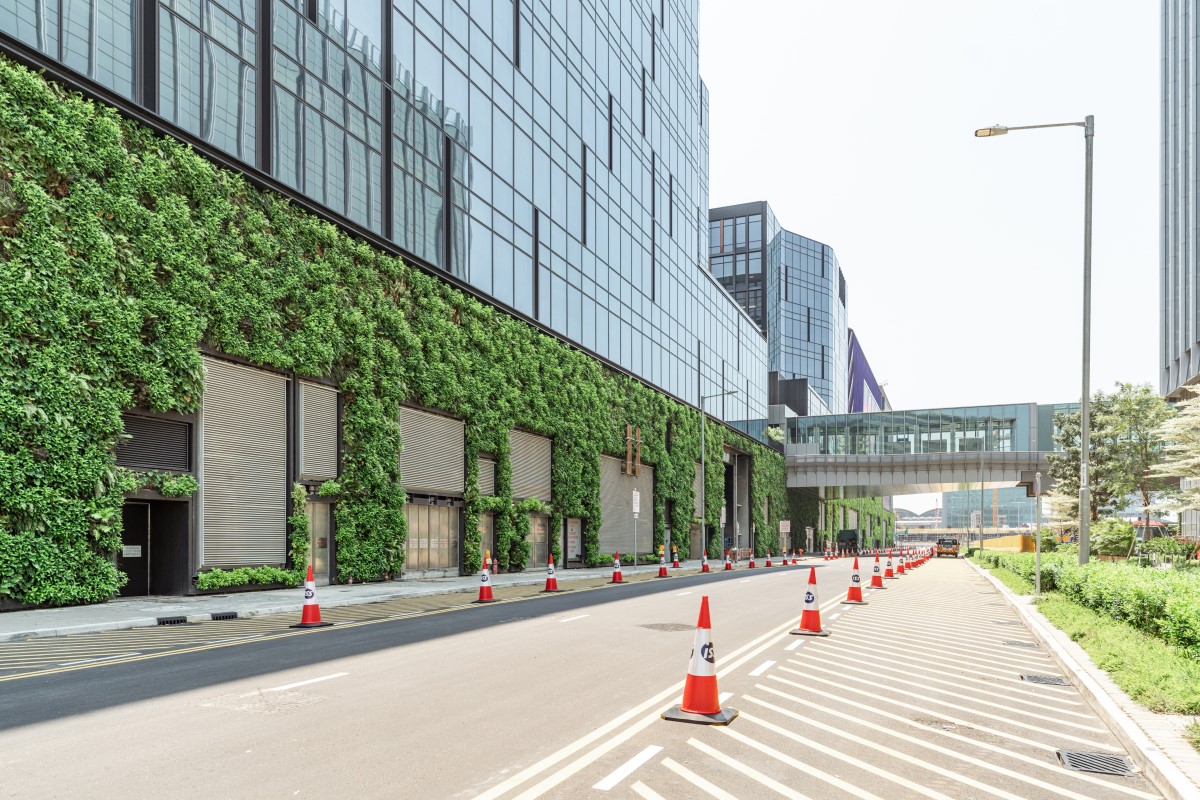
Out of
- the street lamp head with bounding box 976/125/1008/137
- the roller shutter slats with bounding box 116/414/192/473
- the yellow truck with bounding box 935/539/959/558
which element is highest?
the street lamp head with bounding box 976/125/1008/137

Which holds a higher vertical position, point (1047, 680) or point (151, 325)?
point (151, 325)

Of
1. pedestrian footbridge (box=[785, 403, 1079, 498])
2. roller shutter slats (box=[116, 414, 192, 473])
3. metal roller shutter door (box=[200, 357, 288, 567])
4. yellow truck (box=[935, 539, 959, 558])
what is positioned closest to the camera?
roller shutter slats (box=[116, 414, 192, 473])

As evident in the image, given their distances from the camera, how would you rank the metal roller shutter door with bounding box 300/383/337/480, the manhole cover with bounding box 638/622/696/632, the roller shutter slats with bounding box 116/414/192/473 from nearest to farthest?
1. the manhole cover with bounding box 638/622/696/632
2. the roller shutter slats with bounding box 116/414/192/473
3. the metal roller shutter door with bounding box 300/383/337/480

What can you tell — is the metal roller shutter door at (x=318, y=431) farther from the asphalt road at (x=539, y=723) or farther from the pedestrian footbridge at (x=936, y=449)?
the pedestrian footbridge at (x=936, y=449)

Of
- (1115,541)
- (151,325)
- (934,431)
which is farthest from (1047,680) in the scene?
(934,431)

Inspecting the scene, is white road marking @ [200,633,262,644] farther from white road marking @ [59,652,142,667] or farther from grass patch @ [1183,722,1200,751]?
grass patch @ [1183,722,1200,751]

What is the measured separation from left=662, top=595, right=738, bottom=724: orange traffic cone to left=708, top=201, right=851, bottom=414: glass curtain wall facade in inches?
4197

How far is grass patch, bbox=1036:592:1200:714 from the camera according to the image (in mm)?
8578

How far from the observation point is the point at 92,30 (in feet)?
67.2

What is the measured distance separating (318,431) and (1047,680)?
19804mm

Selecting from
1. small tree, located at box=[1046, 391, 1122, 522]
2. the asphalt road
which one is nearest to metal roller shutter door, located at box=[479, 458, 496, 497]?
the asphalt road

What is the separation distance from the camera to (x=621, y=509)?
48.1m

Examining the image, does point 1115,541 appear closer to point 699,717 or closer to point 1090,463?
point 1090,463

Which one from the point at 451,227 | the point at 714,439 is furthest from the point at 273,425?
the point at 714,439
